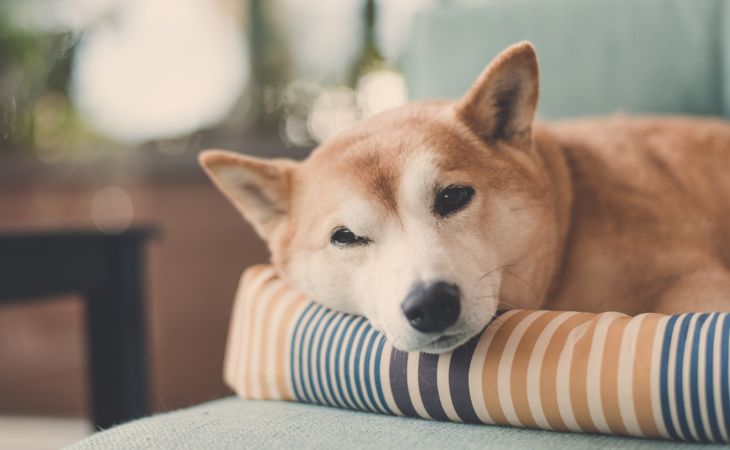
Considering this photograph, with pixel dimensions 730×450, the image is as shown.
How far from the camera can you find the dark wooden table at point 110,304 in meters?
1.83

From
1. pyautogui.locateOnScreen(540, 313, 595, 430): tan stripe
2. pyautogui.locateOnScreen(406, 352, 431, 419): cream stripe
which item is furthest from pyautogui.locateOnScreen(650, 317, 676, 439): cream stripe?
pyautogui.locateOnScreen(406, 352, 431, 419): cream stripe

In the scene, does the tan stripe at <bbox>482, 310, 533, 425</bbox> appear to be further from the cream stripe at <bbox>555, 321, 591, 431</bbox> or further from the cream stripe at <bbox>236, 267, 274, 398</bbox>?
the cream stripe at <bbox>236, 267, 274, 398</bbox>

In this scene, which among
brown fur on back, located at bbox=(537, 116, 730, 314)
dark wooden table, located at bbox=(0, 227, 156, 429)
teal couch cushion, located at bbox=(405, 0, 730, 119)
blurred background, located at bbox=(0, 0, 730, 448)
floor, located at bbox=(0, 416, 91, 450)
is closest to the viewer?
brown fur on back, located at bbox=(537, 116, 730, 314)

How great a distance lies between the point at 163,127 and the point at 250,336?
7.28ft

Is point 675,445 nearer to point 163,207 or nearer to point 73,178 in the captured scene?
point 163,207

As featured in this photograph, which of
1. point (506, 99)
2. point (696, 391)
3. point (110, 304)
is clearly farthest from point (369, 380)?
point (110, 304)

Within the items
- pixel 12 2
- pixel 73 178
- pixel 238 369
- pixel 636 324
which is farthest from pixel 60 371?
pixel 636 324

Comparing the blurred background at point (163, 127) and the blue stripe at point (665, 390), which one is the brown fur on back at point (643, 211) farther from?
the blurred background at point (163, 127)

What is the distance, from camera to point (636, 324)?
926 millimetres

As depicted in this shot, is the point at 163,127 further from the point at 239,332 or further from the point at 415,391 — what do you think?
the point at 415,391

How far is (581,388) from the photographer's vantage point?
895mm

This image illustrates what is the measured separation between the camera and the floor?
289cm

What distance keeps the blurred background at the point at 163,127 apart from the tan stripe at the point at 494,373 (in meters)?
1.88

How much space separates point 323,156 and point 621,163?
63cm
